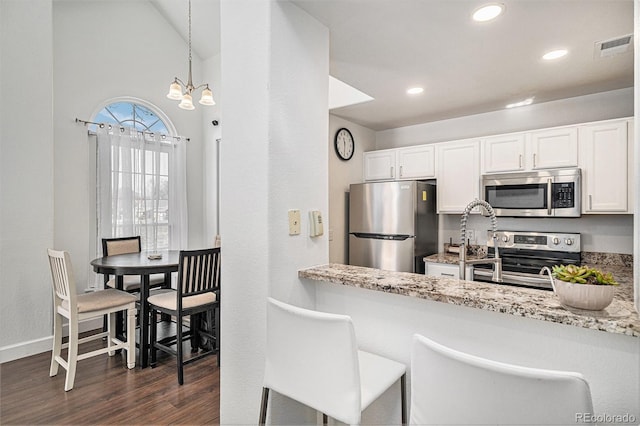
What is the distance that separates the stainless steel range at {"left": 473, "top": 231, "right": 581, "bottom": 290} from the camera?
2.90m

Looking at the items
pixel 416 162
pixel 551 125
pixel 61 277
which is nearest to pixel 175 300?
pixel 61 277

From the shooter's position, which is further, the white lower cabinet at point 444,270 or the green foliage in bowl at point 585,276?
the white lower cabinet at point 444,270

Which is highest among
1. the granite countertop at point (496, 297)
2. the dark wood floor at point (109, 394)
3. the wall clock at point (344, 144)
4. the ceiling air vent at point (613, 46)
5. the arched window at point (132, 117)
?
the arched window at point (132, 117)

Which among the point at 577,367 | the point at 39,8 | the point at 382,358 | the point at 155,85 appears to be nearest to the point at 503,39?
the point at 577,367

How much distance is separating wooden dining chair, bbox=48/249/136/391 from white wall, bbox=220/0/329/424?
4.59 feet

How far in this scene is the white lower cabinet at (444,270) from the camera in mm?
3135

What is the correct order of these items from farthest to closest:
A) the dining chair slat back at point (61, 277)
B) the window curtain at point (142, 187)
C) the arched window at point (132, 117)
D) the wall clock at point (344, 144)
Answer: the arched window at point (132, 117)
the window curtain at point (142, 187)
the wall clock at point (344, 144)
the dining chair slat back at point (61, 277)

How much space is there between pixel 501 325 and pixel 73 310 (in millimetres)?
2777

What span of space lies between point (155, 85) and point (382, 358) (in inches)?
→ 179

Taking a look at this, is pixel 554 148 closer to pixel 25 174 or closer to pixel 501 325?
pixel 501 325

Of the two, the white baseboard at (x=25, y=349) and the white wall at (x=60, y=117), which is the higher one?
the white wall at (x=60, y=117)

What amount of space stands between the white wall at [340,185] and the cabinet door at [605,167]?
2.20 m

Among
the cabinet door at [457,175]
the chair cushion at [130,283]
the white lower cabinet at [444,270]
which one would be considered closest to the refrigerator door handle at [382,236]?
the white lower cabinet at [444,270]

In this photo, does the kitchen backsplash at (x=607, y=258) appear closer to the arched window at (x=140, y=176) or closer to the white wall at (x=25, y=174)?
the arched window at (x=140, y=176)
